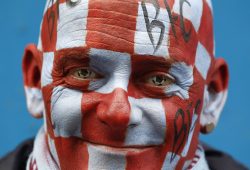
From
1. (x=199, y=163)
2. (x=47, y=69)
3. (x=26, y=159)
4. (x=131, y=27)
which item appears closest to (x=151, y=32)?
(x=131, y=27)

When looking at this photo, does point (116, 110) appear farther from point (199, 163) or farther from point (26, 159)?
point (26, 159)

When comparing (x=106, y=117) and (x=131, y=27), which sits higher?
(x=131, y=27)

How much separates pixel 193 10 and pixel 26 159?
0.81 m

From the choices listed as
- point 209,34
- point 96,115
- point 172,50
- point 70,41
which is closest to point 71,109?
point 96,115

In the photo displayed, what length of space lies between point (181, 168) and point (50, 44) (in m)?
0.48

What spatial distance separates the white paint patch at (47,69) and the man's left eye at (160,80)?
26 cm

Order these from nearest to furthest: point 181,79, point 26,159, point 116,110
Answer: point 116,110 < point 181,79 < point 26,159

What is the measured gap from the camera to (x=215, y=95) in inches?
67.6

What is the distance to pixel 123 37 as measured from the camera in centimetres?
141

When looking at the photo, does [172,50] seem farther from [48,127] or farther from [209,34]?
[48,127]

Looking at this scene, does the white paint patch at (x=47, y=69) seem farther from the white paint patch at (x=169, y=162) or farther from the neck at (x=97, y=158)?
the white paint patch at (x=169, y=162)

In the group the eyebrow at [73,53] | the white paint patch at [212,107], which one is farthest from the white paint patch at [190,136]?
the eyebrow at [73,53]

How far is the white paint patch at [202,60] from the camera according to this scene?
1.54 metres

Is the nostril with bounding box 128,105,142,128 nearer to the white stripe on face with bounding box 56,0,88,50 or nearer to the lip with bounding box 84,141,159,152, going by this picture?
the lip with bounding box 84,141,159,152
